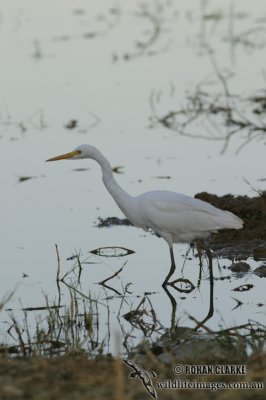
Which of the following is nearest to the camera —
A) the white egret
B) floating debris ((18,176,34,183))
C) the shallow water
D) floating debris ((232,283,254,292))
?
floating debris ((232,283,254,292))

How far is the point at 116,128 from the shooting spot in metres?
13.5

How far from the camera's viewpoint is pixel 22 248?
959 cm

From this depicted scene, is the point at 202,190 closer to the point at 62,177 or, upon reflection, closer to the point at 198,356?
the point at 62,177

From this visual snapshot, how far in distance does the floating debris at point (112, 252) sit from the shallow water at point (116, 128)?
9 cm

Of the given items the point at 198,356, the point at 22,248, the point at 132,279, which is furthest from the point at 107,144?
the point at 198,356

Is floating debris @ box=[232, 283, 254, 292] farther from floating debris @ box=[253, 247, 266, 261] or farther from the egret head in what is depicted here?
the egret head

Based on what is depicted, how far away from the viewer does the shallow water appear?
29.6 feet

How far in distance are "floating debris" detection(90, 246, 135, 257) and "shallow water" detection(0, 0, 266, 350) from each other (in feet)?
0.30

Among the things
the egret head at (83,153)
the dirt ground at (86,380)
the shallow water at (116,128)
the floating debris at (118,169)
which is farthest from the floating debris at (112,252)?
the dirt ground at (86,380)

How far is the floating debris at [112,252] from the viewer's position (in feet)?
30.9

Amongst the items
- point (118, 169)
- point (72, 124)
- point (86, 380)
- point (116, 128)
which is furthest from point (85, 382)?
point (72, 124)

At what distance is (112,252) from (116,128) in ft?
13.7

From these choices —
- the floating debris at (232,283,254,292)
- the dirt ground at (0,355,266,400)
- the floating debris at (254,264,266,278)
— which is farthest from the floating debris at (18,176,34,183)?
the dirt ground at (0,355,266,400)

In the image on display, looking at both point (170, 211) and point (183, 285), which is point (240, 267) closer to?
point (183, 285)
